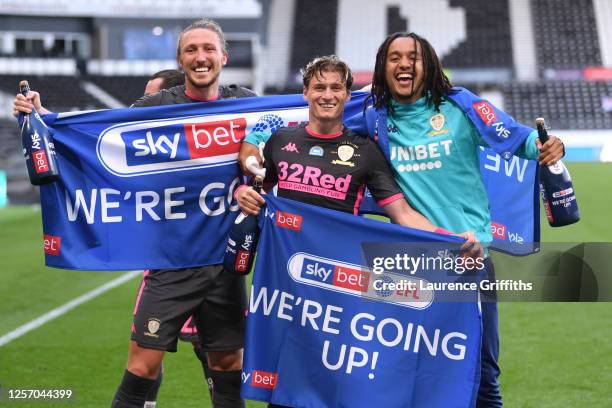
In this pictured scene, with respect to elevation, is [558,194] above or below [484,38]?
above

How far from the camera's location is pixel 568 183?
13.2 ft

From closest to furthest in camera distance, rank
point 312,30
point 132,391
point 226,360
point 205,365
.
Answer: point 132,391 → point 226,360 → point 205,365 → point 312,30

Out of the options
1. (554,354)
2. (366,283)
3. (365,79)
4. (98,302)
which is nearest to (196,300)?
(366,283)

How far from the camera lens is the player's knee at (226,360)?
443cm

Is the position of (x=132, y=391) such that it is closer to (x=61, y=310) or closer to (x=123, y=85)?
(x=61, y=310)

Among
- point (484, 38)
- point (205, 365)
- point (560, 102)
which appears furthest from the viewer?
point (484, 38)

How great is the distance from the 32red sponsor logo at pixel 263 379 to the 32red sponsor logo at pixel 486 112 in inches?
56.3

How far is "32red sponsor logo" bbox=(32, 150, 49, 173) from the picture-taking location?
4.50 metres

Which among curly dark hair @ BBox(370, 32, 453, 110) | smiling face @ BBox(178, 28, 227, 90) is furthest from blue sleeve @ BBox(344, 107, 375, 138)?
smiling face @ BBox(178, 28, 227, 90)

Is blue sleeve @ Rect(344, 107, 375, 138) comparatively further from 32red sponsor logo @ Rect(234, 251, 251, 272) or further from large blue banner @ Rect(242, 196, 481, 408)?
32red sponsor logo @ Rect(234, 251, 251, 272)

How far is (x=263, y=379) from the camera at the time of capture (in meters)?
4.07

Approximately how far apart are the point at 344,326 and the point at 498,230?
63.3 inches

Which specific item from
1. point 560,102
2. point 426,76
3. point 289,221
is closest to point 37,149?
point 289,221

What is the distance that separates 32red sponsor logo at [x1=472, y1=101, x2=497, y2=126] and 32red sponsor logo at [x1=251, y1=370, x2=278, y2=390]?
4.69 ft
